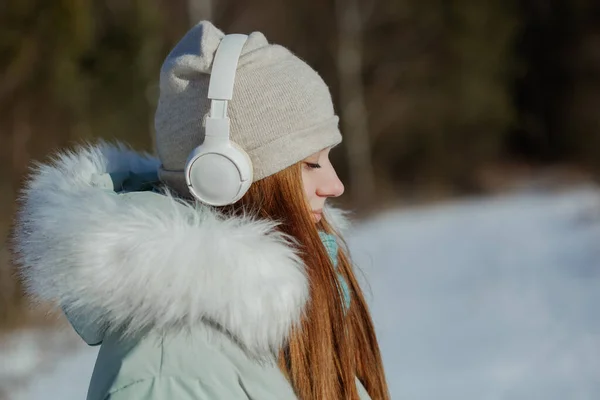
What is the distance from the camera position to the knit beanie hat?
1418 mm

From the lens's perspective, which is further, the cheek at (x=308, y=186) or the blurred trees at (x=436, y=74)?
the blurred trees at (x=436, y=74)

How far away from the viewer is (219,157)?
1.34 meters

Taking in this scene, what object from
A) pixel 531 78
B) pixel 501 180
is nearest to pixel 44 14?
pixel 501 180

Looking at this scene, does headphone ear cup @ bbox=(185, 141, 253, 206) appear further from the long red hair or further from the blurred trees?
the blurred trees

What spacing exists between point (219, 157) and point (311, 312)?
32 centimetres

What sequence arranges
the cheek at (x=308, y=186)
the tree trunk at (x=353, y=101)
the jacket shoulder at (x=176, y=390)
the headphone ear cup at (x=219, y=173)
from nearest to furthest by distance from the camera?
the jacket shoulder at (x=176, y=390)
the headphone ear cup at (x=219, y=173)
the cheek at (x=308, y=186)
the tree trunk at (x=353, y=101)

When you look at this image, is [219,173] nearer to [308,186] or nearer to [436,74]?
[308,186]

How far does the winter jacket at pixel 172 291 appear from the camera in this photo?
4.06ft

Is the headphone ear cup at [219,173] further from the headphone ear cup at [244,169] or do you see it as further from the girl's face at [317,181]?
the girl's face at [317,181]

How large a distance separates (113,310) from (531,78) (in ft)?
56.5

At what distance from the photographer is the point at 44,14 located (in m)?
6.70

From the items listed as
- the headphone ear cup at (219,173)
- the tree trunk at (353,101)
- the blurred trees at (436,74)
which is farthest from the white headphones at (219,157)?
the tree trunk at (353,101)

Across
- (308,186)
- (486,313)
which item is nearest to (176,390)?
(308,186)

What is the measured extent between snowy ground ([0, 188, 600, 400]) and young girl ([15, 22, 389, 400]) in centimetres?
71
